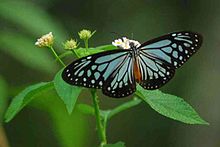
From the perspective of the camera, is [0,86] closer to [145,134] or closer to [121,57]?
[121,57]

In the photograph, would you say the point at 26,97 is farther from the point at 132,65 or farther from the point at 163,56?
the point at 163,56

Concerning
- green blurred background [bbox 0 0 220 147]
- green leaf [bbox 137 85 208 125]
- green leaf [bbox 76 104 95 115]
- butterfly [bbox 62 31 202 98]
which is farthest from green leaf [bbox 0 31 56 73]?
green leaf [bbox 137 85 208 125]

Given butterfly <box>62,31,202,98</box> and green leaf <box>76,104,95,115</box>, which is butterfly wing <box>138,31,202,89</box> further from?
green leaf <box>76,104,95,115</box>

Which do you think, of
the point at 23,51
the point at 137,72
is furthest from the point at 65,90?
the point at 23,51

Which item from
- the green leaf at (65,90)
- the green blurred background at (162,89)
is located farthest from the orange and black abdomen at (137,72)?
the green blurred background at (162,89)

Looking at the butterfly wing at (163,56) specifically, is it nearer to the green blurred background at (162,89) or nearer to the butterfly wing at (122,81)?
the butterfly wing at (122,81)

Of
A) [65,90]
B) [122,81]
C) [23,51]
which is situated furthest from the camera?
[23,51]

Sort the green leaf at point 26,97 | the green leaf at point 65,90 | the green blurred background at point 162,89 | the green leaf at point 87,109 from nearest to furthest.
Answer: the green leaf at point 65,90
the green leaf at point 26,97
the green leaf at point 87,109
the green blurred background at point 162,89
